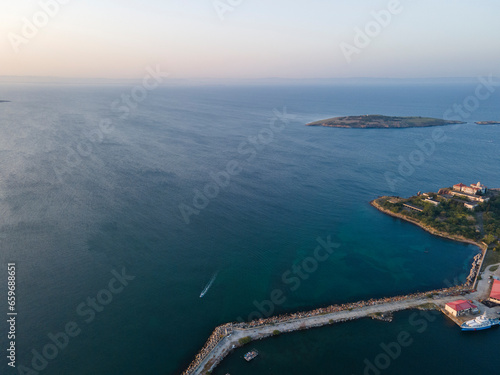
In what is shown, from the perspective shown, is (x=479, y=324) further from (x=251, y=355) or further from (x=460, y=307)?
(x=251, y=355)

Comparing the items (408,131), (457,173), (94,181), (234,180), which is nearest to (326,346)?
→ (234,180)

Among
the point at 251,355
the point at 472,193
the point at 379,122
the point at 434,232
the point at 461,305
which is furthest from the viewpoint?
the point at 379,122

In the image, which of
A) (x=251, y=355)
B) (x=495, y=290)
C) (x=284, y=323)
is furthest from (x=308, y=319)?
(x=495, y=290)

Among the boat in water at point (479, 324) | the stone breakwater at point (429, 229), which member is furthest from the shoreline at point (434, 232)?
the boat in water at point (479, 324)

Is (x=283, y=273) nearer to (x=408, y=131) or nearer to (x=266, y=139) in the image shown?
(x=266, y=139)

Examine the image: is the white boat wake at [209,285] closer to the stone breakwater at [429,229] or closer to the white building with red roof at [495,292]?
the white building with red roof at [495,292]
